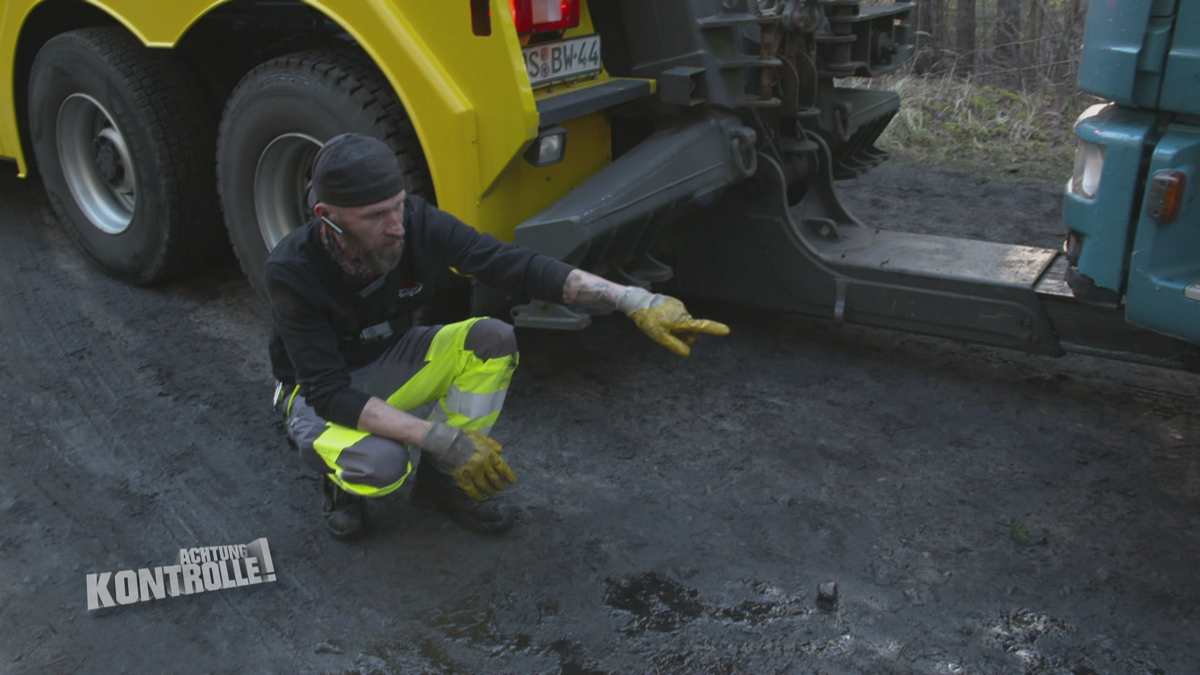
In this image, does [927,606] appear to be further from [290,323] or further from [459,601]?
[290,323]

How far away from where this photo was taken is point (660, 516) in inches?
117

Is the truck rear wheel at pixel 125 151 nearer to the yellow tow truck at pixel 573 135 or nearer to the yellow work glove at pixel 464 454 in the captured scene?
the yellow tow truck at pixel 573 135

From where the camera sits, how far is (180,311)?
4.44m

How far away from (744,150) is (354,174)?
161cm

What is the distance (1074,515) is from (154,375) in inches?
127

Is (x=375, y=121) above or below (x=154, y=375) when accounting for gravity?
above

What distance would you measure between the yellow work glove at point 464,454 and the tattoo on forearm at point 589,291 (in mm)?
465

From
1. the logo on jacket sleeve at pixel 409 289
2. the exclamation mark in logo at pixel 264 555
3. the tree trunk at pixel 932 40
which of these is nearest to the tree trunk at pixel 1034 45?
the tree trunk at pixel 932 40

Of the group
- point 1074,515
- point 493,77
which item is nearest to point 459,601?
point 493,77

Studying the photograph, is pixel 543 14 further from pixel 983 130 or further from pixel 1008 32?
pixel 1008 32

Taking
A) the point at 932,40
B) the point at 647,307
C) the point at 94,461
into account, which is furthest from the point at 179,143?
the point at 932,40

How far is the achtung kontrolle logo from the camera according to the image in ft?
8.70

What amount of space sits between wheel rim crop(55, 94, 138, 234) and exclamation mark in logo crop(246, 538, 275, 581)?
89.1 inches

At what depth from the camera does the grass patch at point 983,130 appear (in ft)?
21.0
